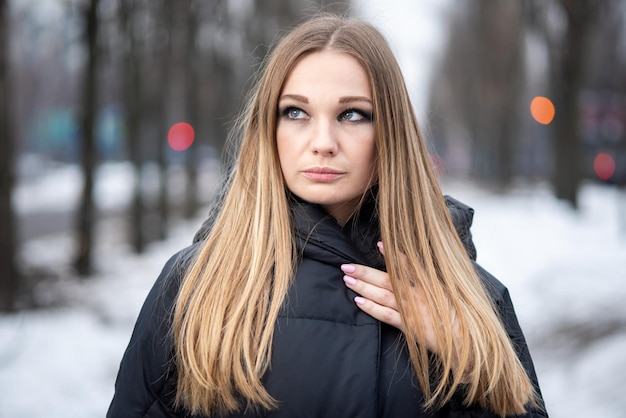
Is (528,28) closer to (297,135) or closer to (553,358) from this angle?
→ (553,358)

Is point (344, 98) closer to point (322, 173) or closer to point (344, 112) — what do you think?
point (344, 112)

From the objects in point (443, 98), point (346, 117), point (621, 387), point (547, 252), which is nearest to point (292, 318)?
point (346, 117)

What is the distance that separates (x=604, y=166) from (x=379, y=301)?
106 feet

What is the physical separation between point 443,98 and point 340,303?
58049mm

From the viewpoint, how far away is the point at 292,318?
214cm

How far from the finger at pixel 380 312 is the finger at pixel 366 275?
6 centimetres

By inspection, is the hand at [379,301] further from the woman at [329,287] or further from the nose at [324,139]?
the nose at [324,139]

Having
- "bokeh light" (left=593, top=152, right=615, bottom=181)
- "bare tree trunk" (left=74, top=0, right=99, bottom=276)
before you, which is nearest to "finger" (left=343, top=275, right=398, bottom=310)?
"bare tree trunk" (left=74, top=0, right=99, bottom=276)

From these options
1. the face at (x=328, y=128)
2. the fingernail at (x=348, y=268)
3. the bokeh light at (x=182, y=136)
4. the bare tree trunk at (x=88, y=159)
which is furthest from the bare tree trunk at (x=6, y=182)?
the bokeh light at (x=182, y=136)

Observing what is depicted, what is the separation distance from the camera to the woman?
211 cm

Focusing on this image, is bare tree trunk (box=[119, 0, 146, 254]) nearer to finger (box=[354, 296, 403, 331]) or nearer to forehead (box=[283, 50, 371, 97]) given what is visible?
forehead (box=[283, 50, 371, 97])

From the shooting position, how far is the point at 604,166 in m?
32.0

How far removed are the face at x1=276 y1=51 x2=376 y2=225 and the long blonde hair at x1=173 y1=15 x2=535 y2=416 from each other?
32 millimetres

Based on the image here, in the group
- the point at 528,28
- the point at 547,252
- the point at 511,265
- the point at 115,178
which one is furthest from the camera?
the point at 115,178
